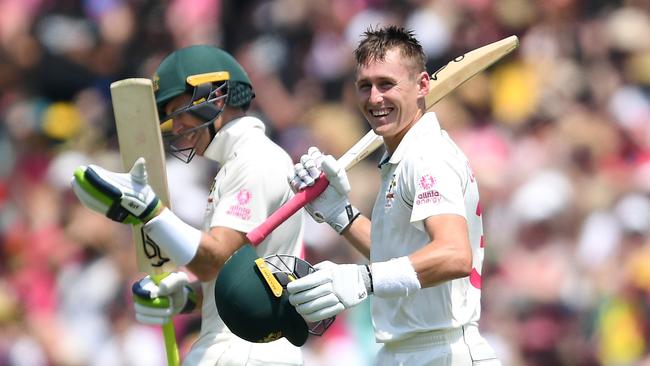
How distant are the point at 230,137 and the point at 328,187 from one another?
1.95 feet

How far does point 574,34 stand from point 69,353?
3.74 meters

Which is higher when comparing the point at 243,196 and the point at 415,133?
the point at 415,133

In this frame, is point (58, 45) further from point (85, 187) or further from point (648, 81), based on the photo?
point (85, 187)

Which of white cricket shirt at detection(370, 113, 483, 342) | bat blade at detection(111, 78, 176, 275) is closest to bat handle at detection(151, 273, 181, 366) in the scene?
bat blade at detection(111, 78, 176, 275)

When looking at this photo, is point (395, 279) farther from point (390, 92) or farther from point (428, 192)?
point (390, 92)

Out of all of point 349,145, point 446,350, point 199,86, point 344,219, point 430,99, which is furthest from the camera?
point 349,145

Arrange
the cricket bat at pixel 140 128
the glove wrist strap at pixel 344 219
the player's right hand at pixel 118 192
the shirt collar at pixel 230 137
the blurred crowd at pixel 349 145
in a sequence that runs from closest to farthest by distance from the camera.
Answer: the player's right hand at pixel 118 192, the glove wrist strap at pixel 344 219, the cricket bat at pixel 140 128, the shirt collar at pixel 230 137, the blurred crowd at pixel 349 145

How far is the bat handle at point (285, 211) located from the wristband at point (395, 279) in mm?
717

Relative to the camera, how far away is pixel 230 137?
213 inches

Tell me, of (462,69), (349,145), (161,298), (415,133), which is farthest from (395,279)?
(349,145)

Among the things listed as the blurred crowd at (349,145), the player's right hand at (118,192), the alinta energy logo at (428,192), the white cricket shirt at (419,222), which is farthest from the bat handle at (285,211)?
the blurred crowd at (349,145)

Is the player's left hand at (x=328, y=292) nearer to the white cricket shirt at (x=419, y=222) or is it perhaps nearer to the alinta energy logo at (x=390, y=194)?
the white cricket shirt at (x=419, y=222)

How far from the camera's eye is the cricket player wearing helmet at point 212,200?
16.0ft

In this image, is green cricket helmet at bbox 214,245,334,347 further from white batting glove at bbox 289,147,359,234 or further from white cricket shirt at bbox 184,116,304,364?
white cricket shirt at bbox 184,116,304,364
